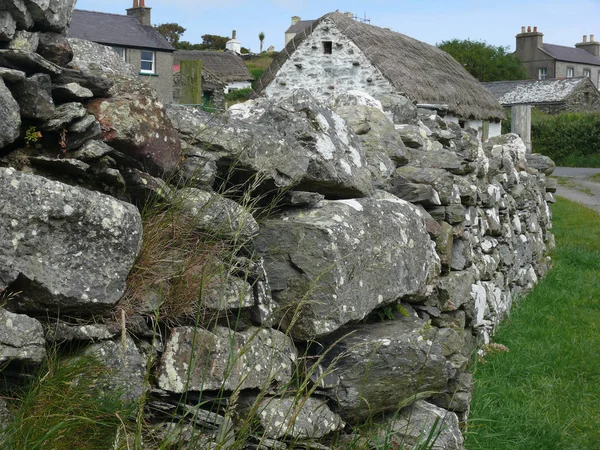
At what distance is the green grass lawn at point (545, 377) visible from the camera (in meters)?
4.21

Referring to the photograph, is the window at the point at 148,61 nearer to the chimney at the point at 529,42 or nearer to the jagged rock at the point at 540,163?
the jagged rock at the point at 540,163

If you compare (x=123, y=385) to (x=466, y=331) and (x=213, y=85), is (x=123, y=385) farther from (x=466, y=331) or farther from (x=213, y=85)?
(x=213, y=85)

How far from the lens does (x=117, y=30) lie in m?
37.1

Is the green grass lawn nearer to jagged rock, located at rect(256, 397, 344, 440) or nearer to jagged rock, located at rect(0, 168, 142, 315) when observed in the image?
jagged rock, located at rect(256, 397, 344, 440)

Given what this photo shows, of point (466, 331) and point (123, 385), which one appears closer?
point (123, 385)

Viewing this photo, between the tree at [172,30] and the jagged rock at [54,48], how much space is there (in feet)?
230

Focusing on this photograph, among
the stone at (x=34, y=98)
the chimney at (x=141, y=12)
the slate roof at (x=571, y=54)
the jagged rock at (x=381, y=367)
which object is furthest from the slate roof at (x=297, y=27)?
the stone at (x=34, y=98)

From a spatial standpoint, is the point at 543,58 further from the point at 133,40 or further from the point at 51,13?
the point at 51,13

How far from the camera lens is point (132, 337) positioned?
102 inches

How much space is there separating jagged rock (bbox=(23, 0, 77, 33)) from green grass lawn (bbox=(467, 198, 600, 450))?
2586 millimetres

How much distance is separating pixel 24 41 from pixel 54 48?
6.3 inches

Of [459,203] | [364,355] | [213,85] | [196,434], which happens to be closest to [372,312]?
[364,355]

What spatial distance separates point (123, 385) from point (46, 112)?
42.8 inches

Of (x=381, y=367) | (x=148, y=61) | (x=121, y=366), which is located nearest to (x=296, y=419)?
(x=381, y=367)
